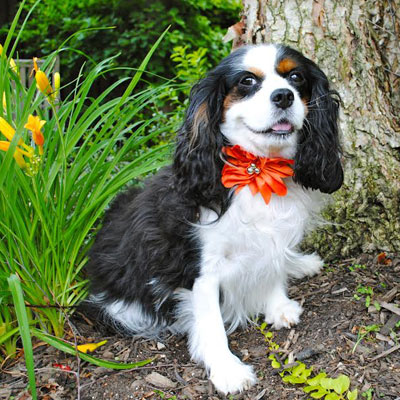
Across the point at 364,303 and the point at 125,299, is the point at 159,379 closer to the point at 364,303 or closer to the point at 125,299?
the point at 125,299

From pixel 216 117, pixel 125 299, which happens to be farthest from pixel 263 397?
pixel 216 117

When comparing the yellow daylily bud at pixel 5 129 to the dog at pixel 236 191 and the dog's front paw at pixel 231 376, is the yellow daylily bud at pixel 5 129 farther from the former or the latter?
the dog's front paw at pixel 231 376

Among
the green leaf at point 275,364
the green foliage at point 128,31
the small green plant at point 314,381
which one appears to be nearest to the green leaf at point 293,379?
the small green plant at point 314,381

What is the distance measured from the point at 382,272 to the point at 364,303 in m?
0.33

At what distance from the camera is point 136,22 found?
6270 millimetres

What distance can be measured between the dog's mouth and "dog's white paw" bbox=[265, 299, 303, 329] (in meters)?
0.93

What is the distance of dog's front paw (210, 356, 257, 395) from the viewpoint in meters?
2.17

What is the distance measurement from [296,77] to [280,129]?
259 mm

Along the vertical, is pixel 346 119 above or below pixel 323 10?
below

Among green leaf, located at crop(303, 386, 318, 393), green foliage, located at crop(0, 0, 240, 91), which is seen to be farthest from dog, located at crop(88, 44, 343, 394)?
green foliage, located at crop(0, 0, 240, 91)

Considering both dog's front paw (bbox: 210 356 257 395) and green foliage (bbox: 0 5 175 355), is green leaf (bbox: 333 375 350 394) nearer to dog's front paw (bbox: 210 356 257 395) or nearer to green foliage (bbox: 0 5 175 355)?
dog's front paw (bbox: 210 356 257 395)

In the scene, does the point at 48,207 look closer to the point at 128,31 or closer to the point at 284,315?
the point at 284,315

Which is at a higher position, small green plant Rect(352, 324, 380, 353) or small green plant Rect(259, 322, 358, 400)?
small green plant Rect(352, 324, 380, 353)

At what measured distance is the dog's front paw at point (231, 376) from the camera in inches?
85.3
